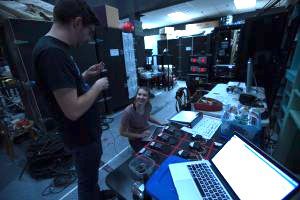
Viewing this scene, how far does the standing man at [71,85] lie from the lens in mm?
865

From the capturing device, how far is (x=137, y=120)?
1885mm

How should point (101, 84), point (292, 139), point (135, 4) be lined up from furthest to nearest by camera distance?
point (135, 4) → point (292, 139) → point (101, 84)

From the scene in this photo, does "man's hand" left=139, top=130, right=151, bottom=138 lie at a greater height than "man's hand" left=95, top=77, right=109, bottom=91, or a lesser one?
lesser

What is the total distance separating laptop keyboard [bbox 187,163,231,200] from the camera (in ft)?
2.56

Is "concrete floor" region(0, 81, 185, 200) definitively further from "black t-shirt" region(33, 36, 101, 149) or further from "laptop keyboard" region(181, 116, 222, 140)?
"laptop keyboard" region(181, 116, 222, 140)

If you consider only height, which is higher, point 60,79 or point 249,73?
point 60,79

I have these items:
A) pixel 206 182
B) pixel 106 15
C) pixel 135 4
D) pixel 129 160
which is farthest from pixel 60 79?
pixel 135 4

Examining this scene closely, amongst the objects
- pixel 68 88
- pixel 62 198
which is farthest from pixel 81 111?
pixel 62 198

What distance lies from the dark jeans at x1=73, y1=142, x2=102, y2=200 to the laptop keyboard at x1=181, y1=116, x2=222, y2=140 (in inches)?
29.3

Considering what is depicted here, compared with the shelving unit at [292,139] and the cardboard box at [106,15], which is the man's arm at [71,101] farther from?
the cardboard box at [106,15]

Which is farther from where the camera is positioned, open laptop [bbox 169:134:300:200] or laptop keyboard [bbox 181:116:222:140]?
laptop keyboard [bbox 181:116:222:140]

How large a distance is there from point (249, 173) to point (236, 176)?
0.23ft

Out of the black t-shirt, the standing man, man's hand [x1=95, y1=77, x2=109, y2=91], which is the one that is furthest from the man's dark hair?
man's hand [x1=95, y1=77, x2=109, y2=91]

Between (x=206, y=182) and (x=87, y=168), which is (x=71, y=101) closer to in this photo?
(x=87, y=168)
